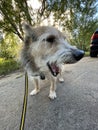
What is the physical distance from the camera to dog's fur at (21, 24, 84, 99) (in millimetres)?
2389

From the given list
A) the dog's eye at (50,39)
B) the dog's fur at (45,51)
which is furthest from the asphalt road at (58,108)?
the dog's eye at (50,39)

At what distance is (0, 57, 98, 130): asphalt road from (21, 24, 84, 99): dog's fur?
617 millimetres

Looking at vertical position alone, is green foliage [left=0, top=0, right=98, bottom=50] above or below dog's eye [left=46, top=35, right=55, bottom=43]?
above

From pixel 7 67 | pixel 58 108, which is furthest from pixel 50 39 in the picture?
pixel 7 67

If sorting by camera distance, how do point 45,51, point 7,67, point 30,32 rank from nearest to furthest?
point 45,51, point 30,32, point 7,67

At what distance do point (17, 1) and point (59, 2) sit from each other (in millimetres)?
2723

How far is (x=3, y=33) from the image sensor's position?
10234 mm

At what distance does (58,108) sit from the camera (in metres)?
2.70

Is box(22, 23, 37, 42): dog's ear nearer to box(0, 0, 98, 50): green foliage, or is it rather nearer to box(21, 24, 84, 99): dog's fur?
box(21, 24, 84, 99): dog's fur

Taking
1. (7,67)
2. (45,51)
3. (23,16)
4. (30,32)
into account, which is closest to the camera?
(45,51)

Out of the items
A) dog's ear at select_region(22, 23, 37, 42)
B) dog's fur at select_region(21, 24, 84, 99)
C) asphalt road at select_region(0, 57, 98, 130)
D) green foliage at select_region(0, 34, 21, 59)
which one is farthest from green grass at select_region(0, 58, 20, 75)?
dog's ear at select_region(22, 23, 37, 42)

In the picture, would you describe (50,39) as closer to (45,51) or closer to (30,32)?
(45,51)

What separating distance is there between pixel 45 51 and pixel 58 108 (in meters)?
0.98

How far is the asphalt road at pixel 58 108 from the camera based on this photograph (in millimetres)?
2246
